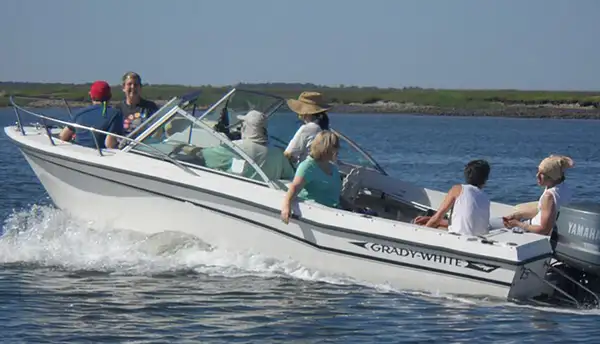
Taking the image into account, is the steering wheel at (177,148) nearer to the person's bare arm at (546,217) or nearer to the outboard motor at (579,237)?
the person's bare arm at (546,217)

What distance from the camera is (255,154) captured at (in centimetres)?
1020

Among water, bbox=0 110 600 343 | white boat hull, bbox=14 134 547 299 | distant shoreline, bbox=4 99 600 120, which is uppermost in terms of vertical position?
white boat hull, bbox=14 134 547 299

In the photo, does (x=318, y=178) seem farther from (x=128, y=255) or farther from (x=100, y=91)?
(x=100, y=91)

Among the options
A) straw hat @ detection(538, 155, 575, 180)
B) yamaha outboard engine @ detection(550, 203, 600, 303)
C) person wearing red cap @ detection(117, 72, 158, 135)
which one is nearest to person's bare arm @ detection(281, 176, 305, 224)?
straw hat @ detection(538, 155, 575, 180)

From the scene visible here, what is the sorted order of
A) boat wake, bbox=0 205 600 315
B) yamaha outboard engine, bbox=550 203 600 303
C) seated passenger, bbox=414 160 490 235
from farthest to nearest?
boat wake, bbox=0 205 600 315, seated passenger, bbox=414 160 490 235, yamaha outboard engine, bbox=550 203 600 303

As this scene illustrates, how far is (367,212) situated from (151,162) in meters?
2.04

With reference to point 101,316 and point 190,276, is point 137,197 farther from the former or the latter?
point 101,316

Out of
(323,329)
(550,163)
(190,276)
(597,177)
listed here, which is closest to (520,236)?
(550,163)

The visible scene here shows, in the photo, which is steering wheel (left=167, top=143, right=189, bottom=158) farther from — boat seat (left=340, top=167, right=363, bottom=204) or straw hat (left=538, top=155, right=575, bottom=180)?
straw hat (left=538, top=155, right=575, bottom=180)

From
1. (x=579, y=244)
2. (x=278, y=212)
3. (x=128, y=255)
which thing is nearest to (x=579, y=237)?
(x=579, y=244)

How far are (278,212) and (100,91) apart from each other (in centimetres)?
251

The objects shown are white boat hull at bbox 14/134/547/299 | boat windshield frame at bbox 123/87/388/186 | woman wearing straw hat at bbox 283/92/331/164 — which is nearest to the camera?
white boat hull at bbox 14/134/547/299

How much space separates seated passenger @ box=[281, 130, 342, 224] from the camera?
31.4 feet

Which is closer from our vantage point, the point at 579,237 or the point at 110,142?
the point at 579,237
